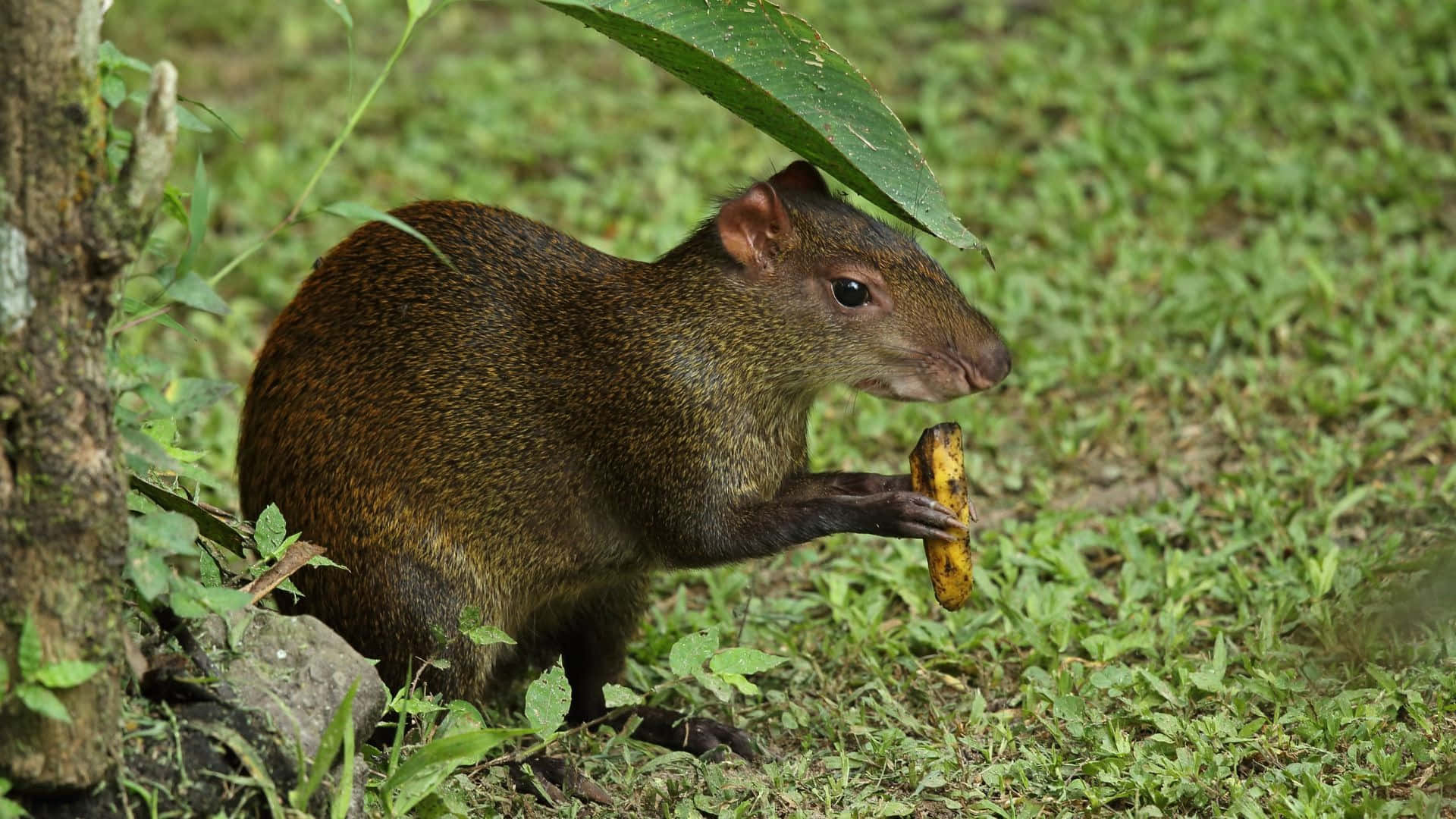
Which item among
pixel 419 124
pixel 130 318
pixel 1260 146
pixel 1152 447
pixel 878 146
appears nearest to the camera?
pixel 130 318

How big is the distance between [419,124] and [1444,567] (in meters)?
6.01

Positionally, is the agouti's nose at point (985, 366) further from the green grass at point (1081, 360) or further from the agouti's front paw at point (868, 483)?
the green grass at point (1081, 360)

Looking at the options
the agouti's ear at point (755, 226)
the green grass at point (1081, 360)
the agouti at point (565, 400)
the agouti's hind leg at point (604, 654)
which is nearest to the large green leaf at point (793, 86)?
the agouti's ear at point (755, 226)

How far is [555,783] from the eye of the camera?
394cm

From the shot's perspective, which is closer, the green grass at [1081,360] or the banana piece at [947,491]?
the green grass at [1081,360]

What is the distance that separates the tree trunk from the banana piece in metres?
2.04

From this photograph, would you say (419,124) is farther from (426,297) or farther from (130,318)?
(130,318)

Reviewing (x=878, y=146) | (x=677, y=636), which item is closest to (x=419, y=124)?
(x=677, y=636)

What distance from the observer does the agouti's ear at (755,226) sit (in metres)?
4.17

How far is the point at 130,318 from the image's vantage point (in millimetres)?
3186

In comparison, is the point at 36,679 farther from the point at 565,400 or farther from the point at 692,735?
the point at 692,735

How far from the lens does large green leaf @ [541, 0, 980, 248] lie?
11.9ft

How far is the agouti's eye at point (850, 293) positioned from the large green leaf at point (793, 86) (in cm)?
41

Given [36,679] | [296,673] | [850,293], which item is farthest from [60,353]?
[850,293]
